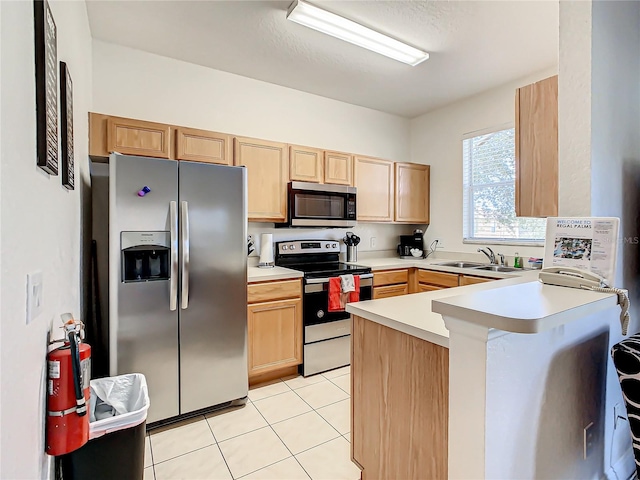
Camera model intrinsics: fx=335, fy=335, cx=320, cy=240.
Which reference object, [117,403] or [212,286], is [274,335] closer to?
[212,286]

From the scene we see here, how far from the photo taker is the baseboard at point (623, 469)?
154cm

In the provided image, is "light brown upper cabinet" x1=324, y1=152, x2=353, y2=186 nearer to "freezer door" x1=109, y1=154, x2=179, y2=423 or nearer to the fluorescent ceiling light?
the fluorescent ceiling light

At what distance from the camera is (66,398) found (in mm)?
1000

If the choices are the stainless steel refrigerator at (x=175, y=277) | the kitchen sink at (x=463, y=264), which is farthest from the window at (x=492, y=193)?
the stainless steel refrigerator at (x=175, y=277)

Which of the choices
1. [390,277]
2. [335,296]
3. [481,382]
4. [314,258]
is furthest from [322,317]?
[481,382]

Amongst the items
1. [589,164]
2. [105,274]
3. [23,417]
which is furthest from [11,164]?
[589,164]

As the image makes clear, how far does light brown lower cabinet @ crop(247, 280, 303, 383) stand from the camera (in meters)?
2.66

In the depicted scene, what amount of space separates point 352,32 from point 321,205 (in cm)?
146

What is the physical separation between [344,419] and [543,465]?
4.22 ft

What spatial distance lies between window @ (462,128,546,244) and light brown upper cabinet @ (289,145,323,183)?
174 centimetres

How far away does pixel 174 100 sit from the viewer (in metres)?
2.94

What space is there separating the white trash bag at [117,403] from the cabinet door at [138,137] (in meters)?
1.61

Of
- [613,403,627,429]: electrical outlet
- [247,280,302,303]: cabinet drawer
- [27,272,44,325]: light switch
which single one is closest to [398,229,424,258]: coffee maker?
[247,280,302,303]: cabinet drawer

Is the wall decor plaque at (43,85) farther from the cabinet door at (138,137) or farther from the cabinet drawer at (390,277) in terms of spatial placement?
the cabinet drawer at (390,277)
